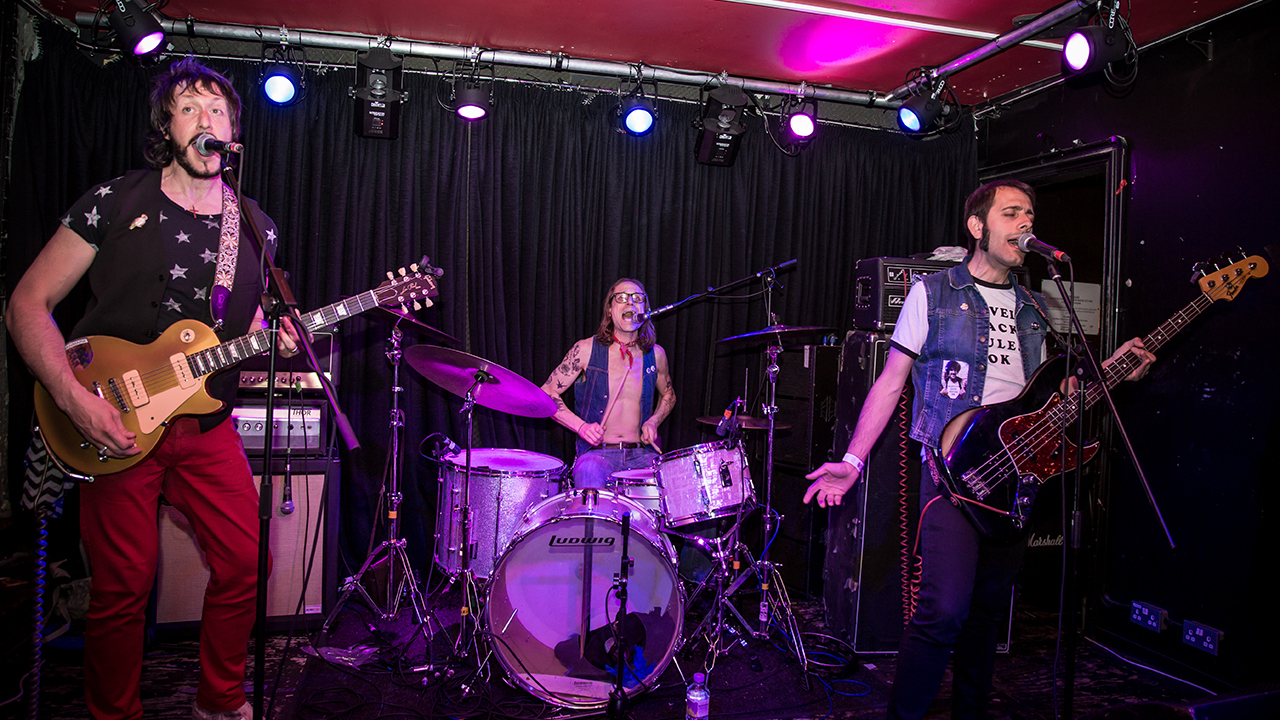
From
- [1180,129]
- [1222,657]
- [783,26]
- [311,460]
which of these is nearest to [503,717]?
[311,460]

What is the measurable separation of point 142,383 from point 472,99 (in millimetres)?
2811

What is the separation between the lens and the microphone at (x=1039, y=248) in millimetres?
2512

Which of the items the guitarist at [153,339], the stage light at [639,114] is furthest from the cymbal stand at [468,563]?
the stage light at [639,114]

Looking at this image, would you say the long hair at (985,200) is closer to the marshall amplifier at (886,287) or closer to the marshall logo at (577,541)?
the marshall amplifier at (886,287)

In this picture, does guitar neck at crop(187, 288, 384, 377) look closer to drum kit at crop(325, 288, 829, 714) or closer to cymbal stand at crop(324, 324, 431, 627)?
drum kit at crop(325, 288, 829, 714)

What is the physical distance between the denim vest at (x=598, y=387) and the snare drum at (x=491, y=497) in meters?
0.98

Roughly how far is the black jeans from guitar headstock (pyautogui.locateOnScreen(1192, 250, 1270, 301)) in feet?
5.48

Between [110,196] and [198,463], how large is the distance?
1.01m

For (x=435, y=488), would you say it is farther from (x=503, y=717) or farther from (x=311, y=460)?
(x=503, y=717)

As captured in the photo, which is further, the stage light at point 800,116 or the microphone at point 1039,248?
the stage light at point 800,116

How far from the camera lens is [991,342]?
2920 mm

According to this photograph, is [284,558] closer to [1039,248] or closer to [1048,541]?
[1039,248]

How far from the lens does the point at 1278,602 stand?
3.58 m

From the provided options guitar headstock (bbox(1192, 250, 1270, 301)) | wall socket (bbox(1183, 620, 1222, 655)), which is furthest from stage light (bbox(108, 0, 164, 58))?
wall socket (bbox(1183, 620, 1222, 655))
